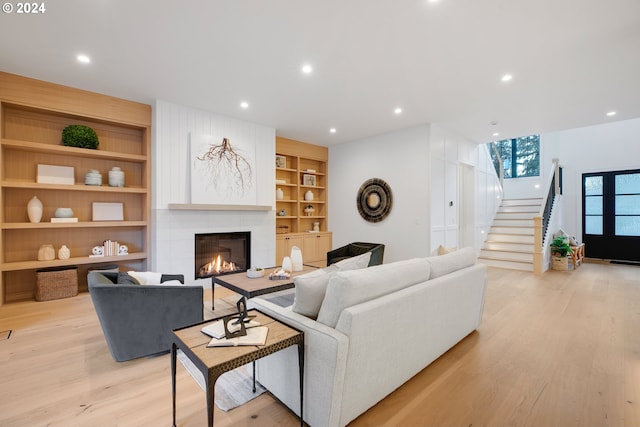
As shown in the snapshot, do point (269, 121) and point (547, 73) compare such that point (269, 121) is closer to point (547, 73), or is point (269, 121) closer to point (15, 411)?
point (547, 73)

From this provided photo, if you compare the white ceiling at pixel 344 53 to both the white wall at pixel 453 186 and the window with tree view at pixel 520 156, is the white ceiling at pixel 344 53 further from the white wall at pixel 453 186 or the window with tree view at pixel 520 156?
the window with tree view at pixel 520 156

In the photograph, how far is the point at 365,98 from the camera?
4.21 m

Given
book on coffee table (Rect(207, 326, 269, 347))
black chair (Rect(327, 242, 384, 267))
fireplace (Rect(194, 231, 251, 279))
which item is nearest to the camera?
book on coffee table (Rect(207, 326, 269, 347))

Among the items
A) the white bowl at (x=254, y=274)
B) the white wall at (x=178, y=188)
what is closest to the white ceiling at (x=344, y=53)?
the white wall at (x=178, y=188)

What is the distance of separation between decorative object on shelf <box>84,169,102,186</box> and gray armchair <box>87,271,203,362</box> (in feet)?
7.43

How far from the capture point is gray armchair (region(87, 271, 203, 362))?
2309 mm

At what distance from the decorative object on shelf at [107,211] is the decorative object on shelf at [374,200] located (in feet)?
14.7

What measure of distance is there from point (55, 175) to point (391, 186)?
548 centimetres

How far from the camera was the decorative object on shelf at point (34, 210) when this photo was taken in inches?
149

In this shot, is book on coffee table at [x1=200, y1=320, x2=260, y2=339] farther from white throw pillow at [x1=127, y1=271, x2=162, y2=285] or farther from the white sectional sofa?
white throw pillow at [x1=127, y1=271, x2=162, y2=285]

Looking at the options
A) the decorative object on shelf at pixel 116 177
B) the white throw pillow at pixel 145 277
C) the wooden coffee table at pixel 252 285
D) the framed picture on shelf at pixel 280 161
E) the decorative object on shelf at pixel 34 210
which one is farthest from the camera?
the framed picture on shelf at pixel 280 161

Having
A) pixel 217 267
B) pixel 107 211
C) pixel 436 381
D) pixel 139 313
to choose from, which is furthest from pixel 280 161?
pixel 436 381

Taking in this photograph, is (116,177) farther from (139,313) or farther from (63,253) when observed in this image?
(139,313)

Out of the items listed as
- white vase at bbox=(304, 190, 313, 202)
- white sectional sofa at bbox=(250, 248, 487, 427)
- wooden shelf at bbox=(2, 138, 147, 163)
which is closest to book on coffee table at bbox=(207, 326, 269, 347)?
white sectional sofa at bbox=(250, 248, 487, 427)
